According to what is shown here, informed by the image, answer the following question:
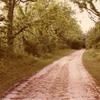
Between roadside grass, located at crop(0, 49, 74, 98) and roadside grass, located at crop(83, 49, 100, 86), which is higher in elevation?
roadside grass, located at crop(0, 49, 74, 98)

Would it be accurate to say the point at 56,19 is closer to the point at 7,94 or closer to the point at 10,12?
the point at 10,12

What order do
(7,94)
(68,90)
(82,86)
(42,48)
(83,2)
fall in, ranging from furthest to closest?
(42,48) → (83,2) → (82,86) → (68,90) → (7,94)

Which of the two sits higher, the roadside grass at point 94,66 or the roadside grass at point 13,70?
the roadside grass at point 13,70

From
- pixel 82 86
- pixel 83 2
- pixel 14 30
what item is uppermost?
pixel 83 2

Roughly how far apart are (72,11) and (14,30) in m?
7.48

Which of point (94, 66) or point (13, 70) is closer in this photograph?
point (13, 70)

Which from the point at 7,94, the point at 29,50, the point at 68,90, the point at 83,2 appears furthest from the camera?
the point at 29,50

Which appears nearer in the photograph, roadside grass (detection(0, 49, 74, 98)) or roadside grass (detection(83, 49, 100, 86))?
roadside grass (detection(0, 49, 74, 98))

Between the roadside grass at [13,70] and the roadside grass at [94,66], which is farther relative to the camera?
the roadside grass at [94,66]

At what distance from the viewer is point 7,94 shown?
1956 centimetres

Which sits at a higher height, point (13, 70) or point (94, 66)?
point (13, 70)

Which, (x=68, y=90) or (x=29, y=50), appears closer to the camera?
(x=68, y=90)

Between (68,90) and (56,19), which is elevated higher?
(56,19)

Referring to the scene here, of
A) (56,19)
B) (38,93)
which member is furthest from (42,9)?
(38,93)
